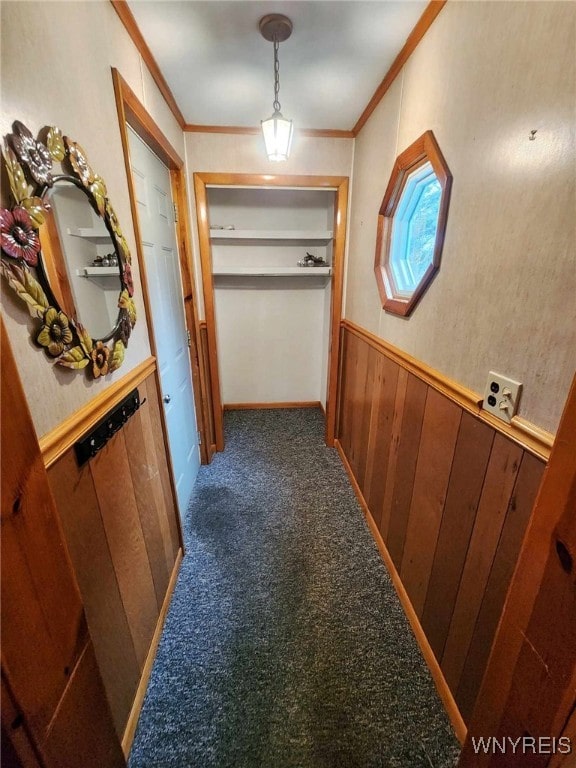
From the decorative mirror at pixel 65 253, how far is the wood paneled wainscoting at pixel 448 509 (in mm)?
1137

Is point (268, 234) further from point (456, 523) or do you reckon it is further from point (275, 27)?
point (456, 523)

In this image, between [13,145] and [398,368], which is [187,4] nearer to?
[13,145]

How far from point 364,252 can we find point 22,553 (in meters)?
2.09

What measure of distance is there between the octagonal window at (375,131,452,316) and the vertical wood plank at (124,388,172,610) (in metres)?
1.23

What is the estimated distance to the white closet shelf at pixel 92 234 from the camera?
84 cm

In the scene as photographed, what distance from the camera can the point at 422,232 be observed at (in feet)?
4.75

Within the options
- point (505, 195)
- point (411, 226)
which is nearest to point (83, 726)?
point (505, 195)

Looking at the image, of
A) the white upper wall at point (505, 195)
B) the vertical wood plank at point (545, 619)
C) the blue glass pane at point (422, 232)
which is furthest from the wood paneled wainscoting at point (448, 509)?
the blue glass pane at point (422, 232)

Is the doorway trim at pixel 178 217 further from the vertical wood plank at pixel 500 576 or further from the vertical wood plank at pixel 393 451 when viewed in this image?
the vertical wood plank at pixel 500 576

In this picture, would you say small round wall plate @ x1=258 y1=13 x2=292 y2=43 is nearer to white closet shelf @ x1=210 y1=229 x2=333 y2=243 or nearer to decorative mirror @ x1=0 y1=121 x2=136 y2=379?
decorative mirror @ x1=0 y1=121 x2=136 y2=379

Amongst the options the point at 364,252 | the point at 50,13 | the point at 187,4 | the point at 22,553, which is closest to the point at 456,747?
the point at 22,553

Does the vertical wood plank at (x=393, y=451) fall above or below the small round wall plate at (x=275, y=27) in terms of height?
below

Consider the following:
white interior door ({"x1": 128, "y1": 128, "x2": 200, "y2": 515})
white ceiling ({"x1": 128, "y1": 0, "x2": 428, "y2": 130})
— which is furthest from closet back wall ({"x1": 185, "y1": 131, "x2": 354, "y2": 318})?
white interior door ({"x1": 128, "y1": 128, "x2": 200, "y2": 515})

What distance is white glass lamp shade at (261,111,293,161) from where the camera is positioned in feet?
4.81
